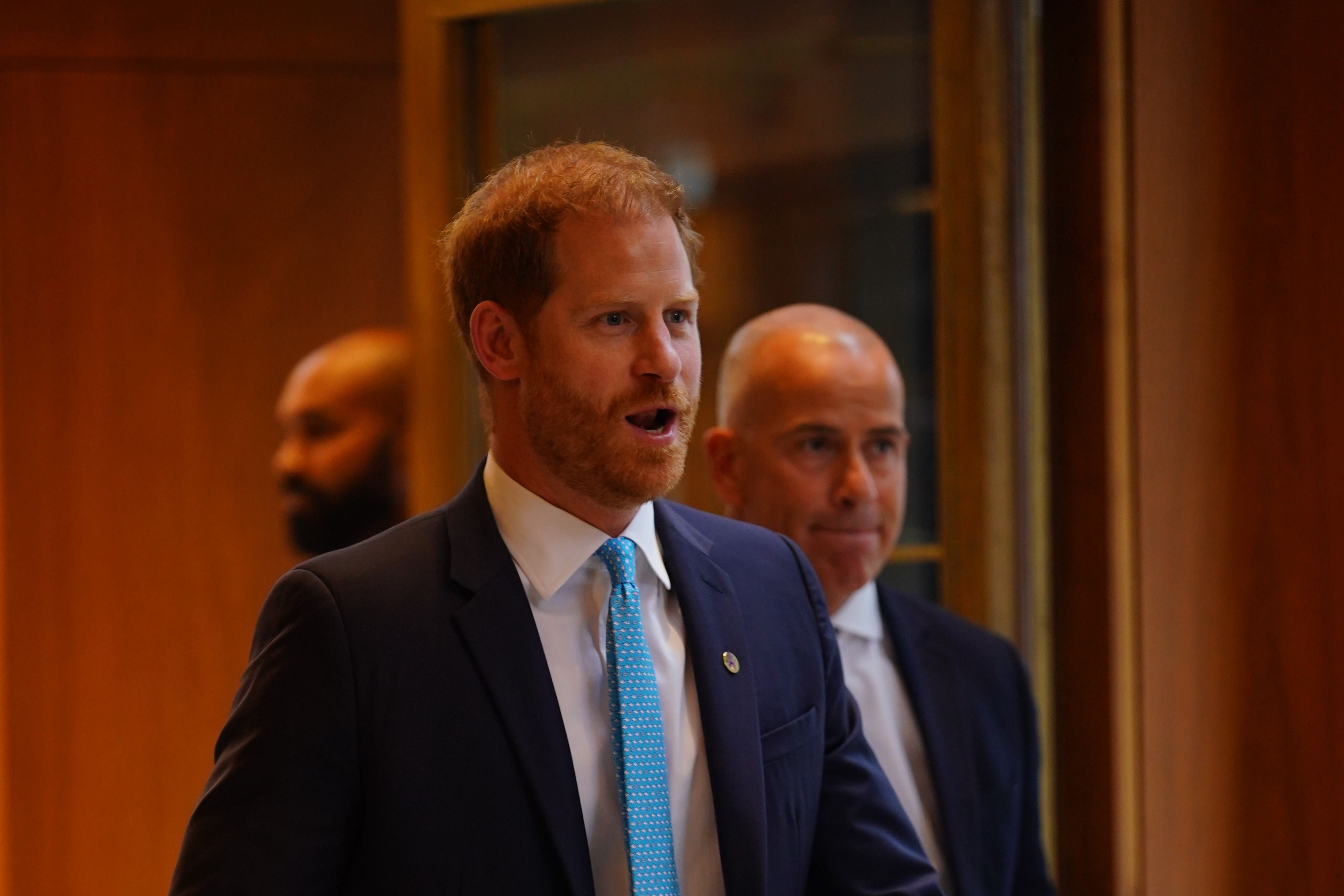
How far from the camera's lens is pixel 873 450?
92.3 inches

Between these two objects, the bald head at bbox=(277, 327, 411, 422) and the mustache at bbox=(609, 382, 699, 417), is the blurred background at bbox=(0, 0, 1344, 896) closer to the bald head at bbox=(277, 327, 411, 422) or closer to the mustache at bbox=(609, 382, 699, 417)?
the bald head at bbox=(277, 327, 411, 422)

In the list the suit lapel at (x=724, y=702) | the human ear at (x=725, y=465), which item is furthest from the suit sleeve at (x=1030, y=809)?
the suit lapel at (x=724, y=702)

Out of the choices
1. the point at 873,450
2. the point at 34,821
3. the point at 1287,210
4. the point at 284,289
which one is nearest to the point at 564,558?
the point at 873,450

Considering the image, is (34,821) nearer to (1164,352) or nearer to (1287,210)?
(1164,352)

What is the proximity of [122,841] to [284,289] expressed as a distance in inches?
59.9

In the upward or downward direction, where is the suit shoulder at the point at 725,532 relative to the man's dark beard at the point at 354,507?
upward

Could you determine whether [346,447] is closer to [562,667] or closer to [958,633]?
[958,633]

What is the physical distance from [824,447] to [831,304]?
655 mm

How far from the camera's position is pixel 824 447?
7.64 ft

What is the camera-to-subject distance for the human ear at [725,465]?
2.42m

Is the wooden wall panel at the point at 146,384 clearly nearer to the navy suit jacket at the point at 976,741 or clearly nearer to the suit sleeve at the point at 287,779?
the navy suit jacket at the point at 976,741

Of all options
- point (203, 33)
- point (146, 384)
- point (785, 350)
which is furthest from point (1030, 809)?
point (203, 33)

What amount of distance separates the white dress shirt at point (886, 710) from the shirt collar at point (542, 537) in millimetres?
722

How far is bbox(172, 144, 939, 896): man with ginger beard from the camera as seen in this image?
1421 mm
